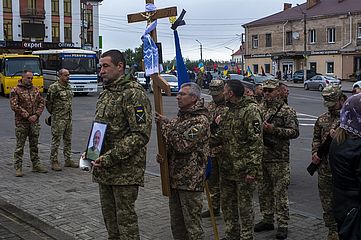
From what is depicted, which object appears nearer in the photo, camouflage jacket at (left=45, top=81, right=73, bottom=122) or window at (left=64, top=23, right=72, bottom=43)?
camouflage jacket at (left=45, top=81, right=73, bottom=122)

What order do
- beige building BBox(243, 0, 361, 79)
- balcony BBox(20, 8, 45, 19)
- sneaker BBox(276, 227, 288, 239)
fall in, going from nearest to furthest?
sneaker BBox(276, 227, 288, 239)
beige building BBox(243, 0, 361, 79)
balcony BBox(20, 8, 45, 19)

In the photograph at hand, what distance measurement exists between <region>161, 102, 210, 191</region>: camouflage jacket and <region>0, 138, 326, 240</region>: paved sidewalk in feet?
4.42

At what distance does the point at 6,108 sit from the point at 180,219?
71.0ft

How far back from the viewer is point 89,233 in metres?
6.12

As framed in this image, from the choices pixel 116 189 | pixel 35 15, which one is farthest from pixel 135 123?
pixel 35 15

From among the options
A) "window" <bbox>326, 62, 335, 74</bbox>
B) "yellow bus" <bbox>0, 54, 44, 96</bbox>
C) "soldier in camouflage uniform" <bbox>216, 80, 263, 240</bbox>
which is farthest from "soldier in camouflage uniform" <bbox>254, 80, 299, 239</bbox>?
"window" <bbox>326, 62, 335, 74</bbox>

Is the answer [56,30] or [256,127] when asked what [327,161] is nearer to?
[256,127]

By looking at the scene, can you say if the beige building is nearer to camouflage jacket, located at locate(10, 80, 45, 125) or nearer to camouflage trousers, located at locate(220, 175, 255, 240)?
camouflage jacket, located at locate(10, 80, 45, 125)

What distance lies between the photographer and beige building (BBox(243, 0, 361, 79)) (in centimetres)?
5341

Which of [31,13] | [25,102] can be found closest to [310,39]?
[31,13]

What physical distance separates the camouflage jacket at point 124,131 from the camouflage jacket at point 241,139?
3.95 feet

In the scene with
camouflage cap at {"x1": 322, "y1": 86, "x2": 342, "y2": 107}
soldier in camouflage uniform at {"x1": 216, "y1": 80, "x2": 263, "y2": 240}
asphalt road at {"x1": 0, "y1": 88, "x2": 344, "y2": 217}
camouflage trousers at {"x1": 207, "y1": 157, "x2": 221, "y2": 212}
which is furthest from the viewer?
asphalt road at {"x1": 0, "y1": 88, "x2": 344, "y2": 217}

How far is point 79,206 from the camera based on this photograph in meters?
7.30

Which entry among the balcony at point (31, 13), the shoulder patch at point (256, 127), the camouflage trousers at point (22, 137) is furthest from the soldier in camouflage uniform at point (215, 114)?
the balcony at point (31, 13)
